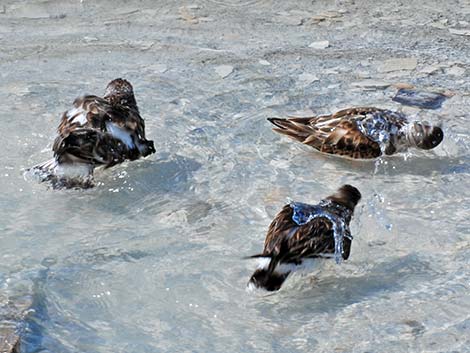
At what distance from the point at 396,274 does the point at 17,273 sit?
176 centimetres

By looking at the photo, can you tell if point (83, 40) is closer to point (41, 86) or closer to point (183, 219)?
point (41, 86)

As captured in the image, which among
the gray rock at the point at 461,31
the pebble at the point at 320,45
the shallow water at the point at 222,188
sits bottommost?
the shallow water at the point at 222,188

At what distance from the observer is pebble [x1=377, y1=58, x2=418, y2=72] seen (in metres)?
7.15

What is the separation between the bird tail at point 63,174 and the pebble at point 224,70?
1.89m

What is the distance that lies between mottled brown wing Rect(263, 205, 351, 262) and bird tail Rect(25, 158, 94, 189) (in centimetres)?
131

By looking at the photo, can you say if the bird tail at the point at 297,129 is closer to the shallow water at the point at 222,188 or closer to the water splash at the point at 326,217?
the shallow water at the point at 222,188

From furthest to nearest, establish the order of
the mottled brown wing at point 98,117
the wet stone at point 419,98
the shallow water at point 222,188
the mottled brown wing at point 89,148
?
the wet stone at point 419,98, the mottled brown wing at point 98,117, the mottled brown wing at point 89,148, the shallow water at point 222,188

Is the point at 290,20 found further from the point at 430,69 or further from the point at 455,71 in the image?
the point at 455,71

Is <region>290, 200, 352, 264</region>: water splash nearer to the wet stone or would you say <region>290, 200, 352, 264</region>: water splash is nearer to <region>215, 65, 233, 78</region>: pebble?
the wet stone

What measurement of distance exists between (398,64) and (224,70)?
1.26 meters

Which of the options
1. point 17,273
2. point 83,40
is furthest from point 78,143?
point 83,40

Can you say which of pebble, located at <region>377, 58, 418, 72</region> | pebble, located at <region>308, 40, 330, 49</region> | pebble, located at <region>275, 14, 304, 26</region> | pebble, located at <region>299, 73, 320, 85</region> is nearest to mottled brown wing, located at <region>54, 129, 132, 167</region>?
pebble, located at <region>299, 73, 320, 85</region>

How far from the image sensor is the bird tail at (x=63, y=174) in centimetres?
535

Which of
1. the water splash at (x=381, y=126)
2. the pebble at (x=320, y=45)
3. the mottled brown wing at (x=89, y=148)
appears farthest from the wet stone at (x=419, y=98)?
the mottled brown wing at (x=89, y=148)
